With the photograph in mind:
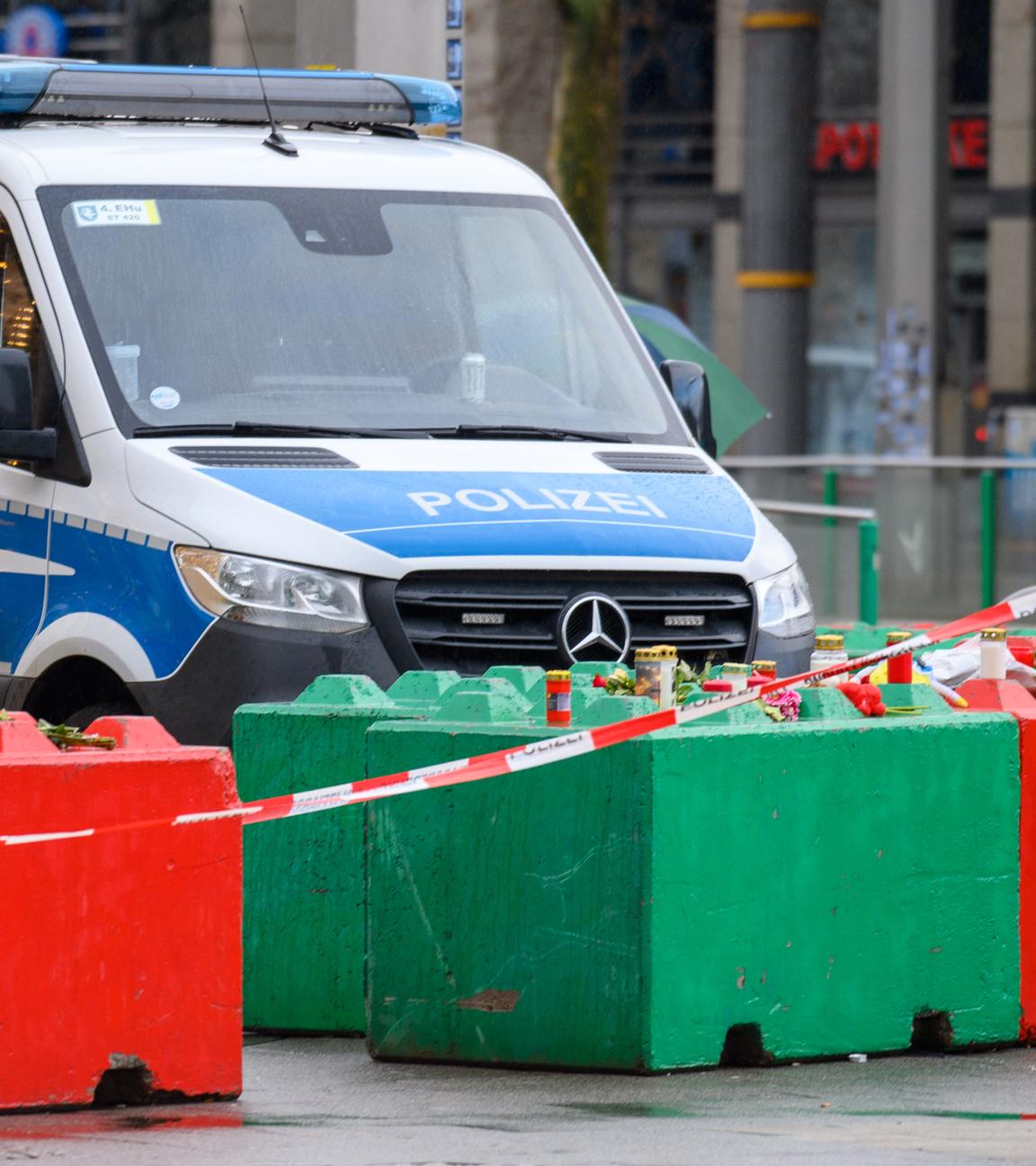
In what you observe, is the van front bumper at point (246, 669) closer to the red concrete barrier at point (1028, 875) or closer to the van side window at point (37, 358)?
the van side window at point (37, 358)

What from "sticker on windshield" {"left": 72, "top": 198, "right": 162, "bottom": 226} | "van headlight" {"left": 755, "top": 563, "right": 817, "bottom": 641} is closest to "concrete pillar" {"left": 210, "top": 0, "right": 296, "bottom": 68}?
"sticker on windshield" {"left": 72, "top": 198, "right": 162, "bottom": 226}

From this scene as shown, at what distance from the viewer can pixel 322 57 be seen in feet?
40.3

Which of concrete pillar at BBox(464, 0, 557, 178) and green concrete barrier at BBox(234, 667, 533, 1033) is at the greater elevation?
concrete pillar at BBox(464, 0, 557, 178)

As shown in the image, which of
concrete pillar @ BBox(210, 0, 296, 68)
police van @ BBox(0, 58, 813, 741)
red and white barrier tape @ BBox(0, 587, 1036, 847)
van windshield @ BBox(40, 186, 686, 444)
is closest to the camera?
red and white barrier tape @ BBox(0, 587, 1036, 847)

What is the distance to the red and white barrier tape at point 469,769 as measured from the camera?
18.2 feet

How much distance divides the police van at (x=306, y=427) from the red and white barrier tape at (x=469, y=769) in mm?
1054

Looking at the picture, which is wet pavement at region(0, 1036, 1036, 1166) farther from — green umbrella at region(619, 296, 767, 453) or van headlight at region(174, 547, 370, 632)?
green umbrella at region(619, 296, 767, 453)

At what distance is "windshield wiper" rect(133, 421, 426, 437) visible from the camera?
25.3 feet

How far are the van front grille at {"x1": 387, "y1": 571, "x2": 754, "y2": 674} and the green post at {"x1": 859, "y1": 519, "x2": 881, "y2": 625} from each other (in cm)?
796

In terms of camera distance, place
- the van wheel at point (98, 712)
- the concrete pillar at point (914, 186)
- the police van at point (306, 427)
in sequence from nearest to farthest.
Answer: the police van at point (306, 427) → the van wheel at point (98, 712) → the concrete pillar at point (914, 186)

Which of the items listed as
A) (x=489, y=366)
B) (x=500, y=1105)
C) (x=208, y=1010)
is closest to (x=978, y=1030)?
(x=500, y=1105)

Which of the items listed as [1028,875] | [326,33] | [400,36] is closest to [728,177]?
[326,33]

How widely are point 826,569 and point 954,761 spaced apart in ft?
37.8

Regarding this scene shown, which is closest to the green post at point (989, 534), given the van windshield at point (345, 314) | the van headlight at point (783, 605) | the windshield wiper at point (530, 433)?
the van windshield at point (345, 314)
